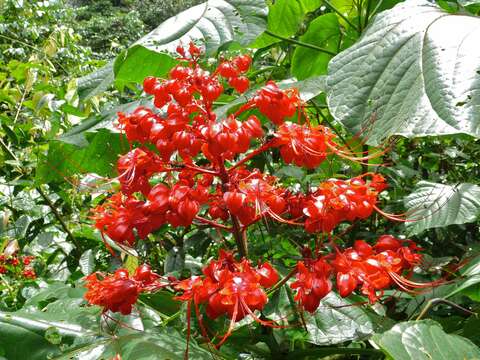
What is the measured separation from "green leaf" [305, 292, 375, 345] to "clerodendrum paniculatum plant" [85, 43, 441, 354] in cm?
7

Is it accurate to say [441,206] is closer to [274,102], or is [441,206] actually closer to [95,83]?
[274,102]

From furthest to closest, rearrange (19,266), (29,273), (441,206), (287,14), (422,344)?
(19,266), (29,273), (287,14), (441,206), (422,344)

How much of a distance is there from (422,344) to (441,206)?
0.53m

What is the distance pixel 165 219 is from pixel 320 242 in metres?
0.25

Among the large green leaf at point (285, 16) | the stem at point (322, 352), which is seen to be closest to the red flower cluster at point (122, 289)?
the stem at point (322, 352)

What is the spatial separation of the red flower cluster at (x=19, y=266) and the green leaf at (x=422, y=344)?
5.88 feet

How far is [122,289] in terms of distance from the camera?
86 centimetres

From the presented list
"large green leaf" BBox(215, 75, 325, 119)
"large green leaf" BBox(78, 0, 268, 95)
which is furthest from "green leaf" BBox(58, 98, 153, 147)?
"large green leaf" BBox(215, 75, 325, 119)

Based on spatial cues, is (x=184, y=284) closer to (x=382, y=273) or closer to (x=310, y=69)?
(x=382, y=273)

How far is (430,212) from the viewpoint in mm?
1152

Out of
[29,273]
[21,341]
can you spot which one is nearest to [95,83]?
[21,341]

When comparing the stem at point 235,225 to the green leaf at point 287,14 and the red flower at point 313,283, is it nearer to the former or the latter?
the red flower at point 313,283

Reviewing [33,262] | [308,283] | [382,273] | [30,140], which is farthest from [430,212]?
[33,262]

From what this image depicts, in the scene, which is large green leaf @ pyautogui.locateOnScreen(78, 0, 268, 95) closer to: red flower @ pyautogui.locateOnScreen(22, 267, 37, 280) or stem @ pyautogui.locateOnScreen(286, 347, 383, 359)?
stem @ pyautogui.locateOnScreen(286, 347, 383, 359)
